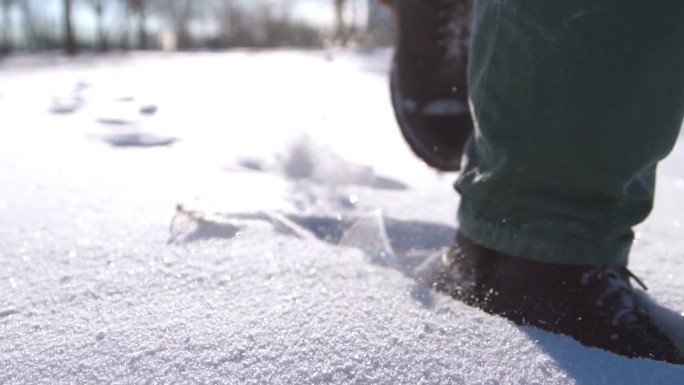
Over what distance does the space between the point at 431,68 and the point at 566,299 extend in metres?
0.74

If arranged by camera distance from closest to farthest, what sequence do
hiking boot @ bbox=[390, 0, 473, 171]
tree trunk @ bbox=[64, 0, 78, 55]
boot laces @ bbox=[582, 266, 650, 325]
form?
1. boot laces @ bbox=[582, 266, 650, 325]
2. hiking boot @ bbox=[390, 0, 473, 171]
3. tree trunk @ bbox=[64, 0, 78, 55]

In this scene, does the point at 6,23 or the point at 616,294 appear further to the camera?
the point at 6,23

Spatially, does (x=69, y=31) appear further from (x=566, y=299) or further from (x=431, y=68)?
(x=566, y=299)

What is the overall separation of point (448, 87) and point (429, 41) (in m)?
0.10

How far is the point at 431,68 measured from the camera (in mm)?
1328

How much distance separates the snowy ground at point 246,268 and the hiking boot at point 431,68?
0.50 feet

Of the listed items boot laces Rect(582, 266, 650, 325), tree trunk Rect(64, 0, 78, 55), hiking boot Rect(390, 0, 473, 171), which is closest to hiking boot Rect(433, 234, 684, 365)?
boot laces Rect(582, 266, 650, 325)

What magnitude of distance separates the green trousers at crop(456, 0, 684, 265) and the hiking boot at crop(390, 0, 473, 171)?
53 centimetres

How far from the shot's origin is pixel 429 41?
52.5 inches

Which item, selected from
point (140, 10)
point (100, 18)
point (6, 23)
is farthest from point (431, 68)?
point (140, 10)

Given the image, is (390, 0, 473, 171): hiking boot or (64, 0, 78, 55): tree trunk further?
(64, 0, 78, 55): tree trunk

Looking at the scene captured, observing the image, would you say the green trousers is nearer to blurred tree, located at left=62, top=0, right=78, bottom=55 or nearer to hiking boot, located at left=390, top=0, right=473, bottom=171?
hiking boot, located at left=390, top=0, right=473, bottom=171

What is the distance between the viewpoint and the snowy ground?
537mm

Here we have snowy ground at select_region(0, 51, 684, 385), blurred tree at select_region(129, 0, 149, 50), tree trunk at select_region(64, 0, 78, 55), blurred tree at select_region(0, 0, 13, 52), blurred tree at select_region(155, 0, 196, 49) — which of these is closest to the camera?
snowy ground at select_region(0, 51, 684, 385)
